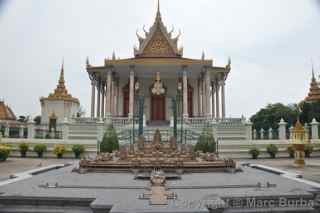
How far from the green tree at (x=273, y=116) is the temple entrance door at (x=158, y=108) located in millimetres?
15603

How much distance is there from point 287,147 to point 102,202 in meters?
17.8

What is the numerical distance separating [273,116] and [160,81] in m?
19.0

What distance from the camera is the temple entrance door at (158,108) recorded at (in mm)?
28516

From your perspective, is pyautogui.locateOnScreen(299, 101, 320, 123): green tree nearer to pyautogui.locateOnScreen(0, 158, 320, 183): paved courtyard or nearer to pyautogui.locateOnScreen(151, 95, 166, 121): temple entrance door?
pyautogui.locateOnScreen(151, 95, 166, 121): temple entrance door

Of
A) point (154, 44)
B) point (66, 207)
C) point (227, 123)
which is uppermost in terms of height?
point (154, 44)

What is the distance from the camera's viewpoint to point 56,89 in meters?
38.2

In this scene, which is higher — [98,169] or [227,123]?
[227,123]

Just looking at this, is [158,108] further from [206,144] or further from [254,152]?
[206,144]

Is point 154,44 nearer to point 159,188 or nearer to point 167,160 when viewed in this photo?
point 167,160

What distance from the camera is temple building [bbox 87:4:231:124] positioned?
86.4 ft

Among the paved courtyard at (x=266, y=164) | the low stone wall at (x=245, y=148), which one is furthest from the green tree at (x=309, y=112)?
the paved courtyard at (x=266, y=164)

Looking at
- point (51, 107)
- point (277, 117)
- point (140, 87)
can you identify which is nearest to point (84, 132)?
point (140, 87)

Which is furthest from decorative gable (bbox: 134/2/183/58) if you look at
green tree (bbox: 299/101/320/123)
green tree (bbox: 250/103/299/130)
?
green tree (bbox: 250/103/299/130)

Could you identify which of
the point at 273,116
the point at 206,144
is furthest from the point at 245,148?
the point at 273,116
